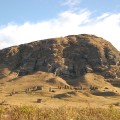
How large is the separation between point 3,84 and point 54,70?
1901 centimetres

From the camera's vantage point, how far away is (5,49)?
131375mm

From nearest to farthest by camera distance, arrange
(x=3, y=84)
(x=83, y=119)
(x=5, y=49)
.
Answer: (x=83, y=119) < (x=3, y=84) < (x=5, y=49)

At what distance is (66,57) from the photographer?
118 meters

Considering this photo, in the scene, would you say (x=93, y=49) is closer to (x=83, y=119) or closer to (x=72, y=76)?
(x=72, y=76)

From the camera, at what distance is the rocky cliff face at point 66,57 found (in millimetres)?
111562

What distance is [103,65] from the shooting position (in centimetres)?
11244

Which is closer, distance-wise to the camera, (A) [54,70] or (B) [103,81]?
(B) [103,81]

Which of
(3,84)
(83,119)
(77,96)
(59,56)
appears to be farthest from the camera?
(59,56)

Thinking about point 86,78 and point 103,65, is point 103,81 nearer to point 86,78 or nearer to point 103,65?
point 86,78

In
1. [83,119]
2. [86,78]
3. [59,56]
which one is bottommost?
[83,119]

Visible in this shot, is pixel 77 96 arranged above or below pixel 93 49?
below

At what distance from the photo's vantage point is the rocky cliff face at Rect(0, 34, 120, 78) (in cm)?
11156

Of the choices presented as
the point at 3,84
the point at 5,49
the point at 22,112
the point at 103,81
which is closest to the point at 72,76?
the point at 103,81

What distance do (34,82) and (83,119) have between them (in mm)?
85154
